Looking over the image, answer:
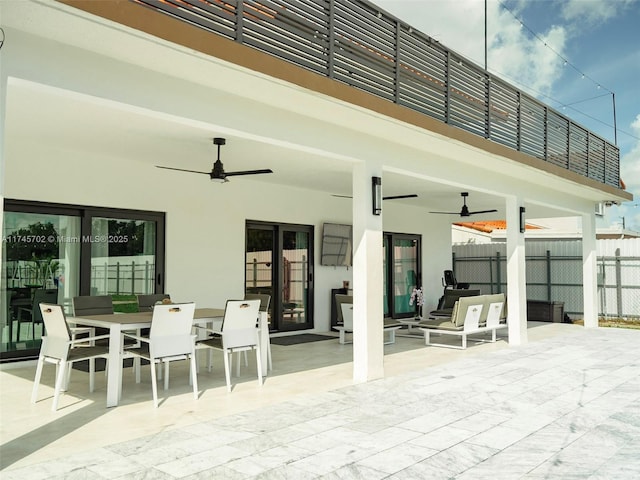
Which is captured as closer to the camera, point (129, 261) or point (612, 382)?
point (612, 382)

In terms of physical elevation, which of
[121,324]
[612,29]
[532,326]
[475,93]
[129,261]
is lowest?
[532,326]

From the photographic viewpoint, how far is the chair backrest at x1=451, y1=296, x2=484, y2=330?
8.88 metres

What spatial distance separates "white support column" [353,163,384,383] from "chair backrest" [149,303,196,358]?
1.87 m

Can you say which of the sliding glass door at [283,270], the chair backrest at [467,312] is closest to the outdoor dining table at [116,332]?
the sliding glass door at [283,270]

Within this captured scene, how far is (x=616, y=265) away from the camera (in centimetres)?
1416

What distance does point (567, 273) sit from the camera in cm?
1489

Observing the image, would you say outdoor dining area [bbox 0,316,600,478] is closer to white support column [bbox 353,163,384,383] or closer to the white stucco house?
white support column [bbox 353,163,384,383]

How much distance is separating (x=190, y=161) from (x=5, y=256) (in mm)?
2619

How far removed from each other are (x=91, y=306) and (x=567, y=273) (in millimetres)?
12491

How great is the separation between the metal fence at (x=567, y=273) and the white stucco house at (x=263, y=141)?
239 cm

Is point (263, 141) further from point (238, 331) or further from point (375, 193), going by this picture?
point (238, 331)

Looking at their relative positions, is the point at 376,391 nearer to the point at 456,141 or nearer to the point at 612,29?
the point at 456,141

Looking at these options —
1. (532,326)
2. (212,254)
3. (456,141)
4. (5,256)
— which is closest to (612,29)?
(532,326)

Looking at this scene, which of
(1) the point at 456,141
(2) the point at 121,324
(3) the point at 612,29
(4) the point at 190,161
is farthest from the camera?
(3) the point at 612,29
